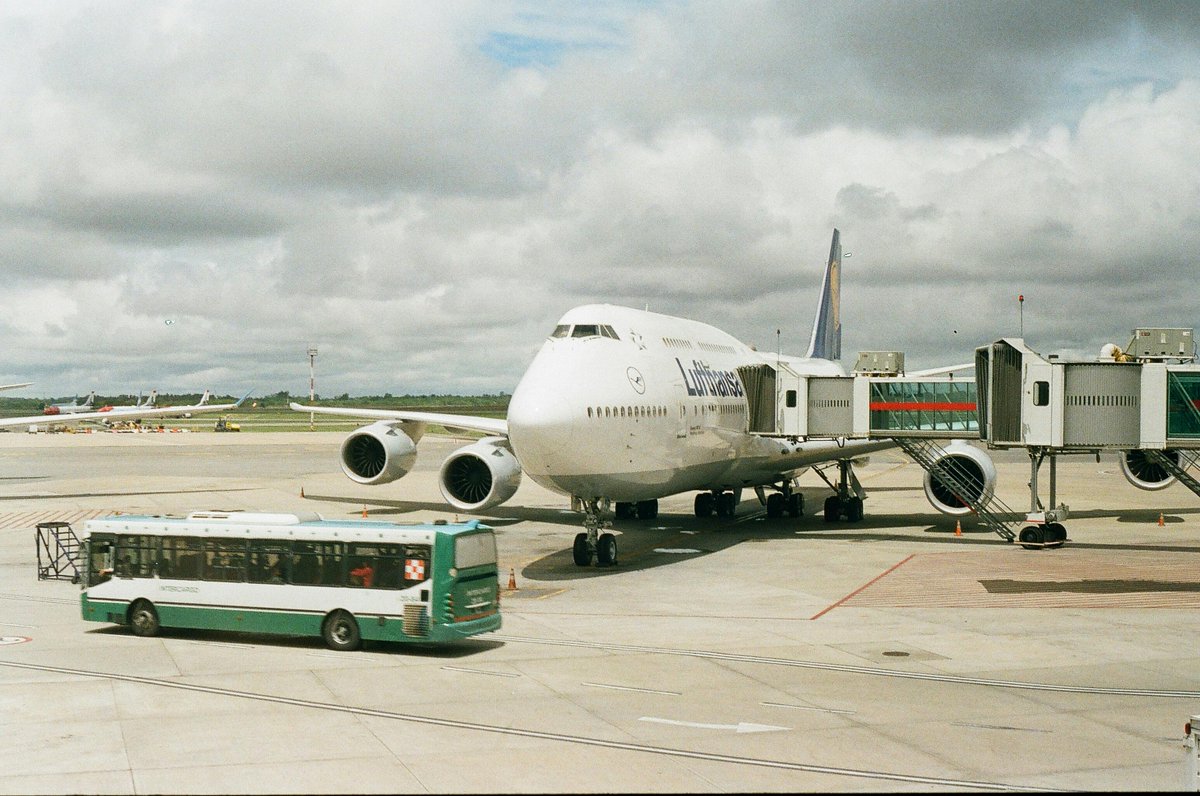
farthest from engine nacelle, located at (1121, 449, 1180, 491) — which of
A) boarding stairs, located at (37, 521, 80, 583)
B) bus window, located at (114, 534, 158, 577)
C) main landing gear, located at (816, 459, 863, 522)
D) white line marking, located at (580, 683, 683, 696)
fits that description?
boarding stairs, located at (37, 521, 80, 583)

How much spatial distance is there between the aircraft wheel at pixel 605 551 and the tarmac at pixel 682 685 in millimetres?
873

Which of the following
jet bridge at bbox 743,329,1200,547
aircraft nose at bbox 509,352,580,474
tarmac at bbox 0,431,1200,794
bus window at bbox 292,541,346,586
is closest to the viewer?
tarmac at bbox 0,431,1200,794

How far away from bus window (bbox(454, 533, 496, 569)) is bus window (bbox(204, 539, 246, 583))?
4.92 meters

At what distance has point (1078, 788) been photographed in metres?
13.4

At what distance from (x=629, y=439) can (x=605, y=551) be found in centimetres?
360

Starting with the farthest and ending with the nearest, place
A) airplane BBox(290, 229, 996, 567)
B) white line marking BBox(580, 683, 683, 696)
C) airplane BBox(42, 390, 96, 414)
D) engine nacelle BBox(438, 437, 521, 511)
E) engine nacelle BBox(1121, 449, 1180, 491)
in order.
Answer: airplane BBox(42, 390, 96, 414), engine nacelle BBox(1121, 449, 1180, 491), engine nacelle BBox(438, 437, 521, 511), airplane BBox(290, 229, 996, 567), white line marking BBox(580, 683, 683, 696)

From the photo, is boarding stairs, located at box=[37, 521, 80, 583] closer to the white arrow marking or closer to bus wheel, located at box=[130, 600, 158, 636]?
bus wheel, located at box=[130, 600, 158, 636]

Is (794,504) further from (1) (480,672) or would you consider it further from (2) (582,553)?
(1) (480,672)

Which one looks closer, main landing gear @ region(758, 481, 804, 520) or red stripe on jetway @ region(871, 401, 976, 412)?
red stripe on jetway @ region(871, 401, 976, 412)

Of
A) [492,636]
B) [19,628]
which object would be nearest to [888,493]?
[492,636]

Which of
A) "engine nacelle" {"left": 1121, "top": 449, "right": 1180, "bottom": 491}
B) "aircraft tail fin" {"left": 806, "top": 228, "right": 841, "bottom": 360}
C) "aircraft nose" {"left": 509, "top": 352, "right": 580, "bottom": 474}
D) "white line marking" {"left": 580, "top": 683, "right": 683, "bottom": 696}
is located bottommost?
"white line marking" {"left": 580, "top": 683, "right": 683, "bottom": 696}

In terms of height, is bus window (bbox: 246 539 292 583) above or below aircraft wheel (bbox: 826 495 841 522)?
above

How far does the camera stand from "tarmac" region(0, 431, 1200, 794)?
1420 centimetres

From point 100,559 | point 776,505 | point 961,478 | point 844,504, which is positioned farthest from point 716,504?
point 100,559
